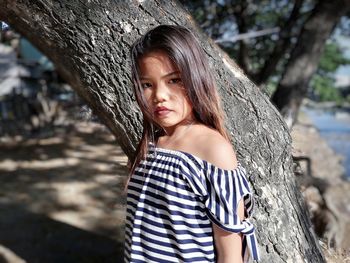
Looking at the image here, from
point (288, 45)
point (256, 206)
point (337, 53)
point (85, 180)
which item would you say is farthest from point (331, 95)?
point (256, 206)

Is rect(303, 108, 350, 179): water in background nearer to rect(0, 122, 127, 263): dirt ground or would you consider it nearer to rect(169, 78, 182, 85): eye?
rect(0, 122, 127, 263): dirt ground

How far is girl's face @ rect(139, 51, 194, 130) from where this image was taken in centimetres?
122

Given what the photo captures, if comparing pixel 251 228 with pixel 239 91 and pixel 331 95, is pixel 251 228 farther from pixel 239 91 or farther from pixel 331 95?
pixel 331 95

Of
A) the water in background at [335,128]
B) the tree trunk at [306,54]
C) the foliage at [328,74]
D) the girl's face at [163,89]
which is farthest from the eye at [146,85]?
the foliage at [328,74]

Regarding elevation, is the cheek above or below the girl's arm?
above

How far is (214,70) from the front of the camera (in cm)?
177

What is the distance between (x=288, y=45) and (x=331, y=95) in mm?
17869

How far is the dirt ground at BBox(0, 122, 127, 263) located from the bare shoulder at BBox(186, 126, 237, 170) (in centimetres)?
117

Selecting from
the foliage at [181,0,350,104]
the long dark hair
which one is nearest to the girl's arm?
the long dark hair

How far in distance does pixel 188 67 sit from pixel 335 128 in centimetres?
2148

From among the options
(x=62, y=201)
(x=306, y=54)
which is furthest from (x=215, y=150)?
(x=62, y=201)

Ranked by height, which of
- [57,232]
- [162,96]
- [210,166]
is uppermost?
[162,96]

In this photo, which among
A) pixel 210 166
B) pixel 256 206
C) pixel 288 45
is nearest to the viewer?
pixel 210 166

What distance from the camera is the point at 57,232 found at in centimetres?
405
